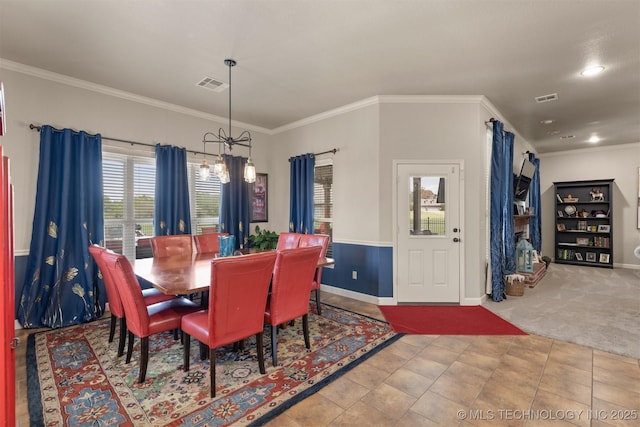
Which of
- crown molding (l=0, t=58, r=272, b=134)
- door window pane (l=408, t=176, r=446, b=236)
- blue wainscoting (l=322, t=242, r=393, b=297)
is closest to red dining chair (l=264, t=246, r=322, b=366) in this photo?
blue wainscoting (l=322, t=242, r=393, b=297)

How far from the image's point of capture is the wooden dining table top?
2096 millimetres

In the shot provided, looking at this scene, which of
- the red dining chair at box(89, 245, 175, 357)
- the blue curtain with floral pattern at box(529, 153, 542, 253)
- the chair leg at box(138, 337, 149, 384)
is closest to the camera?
the chair leg at box(138, 337, 149, 384)

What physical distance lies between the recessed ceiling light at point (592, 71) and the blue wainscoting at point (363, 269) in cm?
282

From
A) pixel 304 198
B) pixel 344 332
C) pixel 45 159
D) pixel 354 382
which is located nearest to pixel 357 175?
pixel 304 198

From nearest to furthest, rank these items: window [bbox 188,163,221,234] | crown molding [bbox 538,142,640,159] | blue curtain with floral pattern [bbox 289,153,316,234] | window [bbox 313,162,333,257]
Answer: window [bbox 188,163,221,234]
window [bbox 313,162,333,257]
blue curtain with floral pattern [bbox 289,153,316,234]
crown molding [bbox 538,142,640,159]

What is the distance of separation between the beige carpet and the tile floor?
0.31 metres

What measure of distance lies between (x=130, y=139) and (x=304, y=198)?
2483 mm

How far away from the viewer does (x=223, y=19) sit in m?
2.36

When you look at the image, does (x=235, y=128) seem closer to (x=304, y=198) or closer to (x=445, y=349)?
(x=304, y=198)

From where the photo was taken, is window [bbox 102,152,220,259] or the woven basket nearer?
window [bbox 102,152,220,259]

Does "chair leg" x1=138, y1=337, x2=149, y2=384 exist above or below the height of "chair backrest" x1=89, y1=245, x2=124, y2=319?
below

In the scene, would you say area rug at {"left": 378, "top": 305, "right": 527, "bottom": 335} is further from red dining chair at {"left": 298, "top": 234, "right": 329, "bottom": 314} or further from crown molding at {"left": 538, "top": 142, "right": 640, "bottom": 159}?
crown molding at {"left": 538, "top": 142, "right": 640, "bottom": 159}

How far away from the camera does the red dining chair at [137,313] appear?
2.11m

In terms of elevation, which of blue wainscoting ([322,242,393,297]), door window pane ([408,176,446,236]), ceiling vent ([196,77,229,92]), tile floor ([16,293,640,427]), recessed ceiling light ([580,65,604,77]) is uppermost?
ceiling vent ([196,77,229,92])
